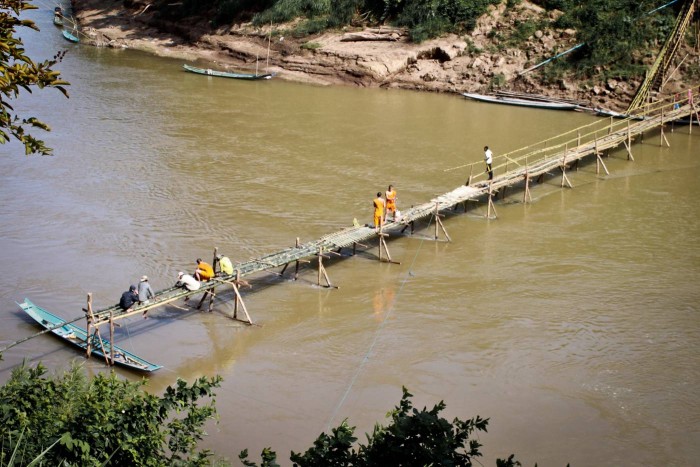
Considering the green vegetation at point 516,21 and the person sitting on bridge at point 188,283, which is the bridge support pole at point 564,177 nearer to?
the green vegetation at point 516,21

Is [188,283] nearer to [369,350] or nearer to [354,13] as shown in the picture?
[369,350]

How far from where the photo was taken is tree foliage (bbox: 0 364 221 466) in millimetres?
7113

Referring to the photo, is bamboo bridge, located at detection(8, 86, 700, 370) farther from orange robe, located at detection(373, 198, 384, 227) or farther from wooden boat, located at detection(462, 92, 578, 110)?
wooden boat, located at detection(462, 92, 578, 110)

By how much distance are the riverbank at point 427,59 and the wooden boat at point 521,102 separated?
33.9 inches

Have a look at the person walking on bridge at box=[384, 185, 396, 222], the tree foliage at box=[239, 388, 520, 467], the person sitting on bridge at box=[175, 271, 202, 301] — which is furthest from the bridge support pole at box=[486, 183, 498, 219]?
the tree foliage at box=[239, 388, 520, 467]

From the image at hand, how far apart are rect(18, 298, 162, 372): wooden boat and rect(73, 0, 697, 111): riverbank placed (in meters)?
25.3

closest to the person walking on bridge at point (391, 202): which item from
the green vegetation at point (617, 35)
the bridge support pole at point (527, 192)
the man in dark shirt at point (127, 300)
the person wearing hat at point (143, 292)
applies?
the bridge support pole at point (527, 192)

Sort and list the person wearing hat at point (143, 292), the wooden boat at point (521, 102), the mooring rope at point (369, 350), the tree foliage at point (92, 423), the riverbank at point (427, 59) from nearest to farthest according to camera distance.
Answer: the tree foliage at point (92, 423) → the mooring rope at point (369, 350) → the person wearing hat at point (143, 292) → the wooden boat at point (521, 102) → the riverbank at point (427, 59)

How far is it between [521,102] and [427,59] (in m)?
5.80

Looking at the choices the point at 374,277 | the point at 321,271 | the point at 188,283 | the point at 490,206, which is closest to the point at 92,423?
the point at 188,283

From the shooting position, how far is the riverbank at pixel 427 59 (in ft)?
118

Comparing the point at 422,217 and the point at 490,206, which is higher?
the point at 490,206

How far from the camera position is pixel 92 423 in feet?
24.2

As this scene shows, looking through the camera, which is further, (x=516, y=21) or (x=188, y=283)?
(x=516, y=21)
